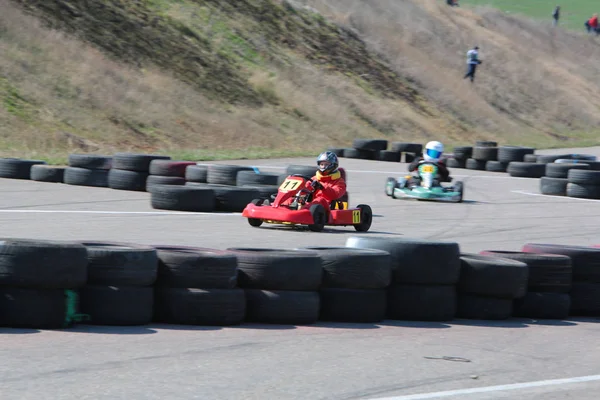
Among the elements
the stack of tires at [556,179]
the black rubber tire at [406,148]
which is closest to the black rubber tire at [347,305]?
the stack of tires at [556,179]

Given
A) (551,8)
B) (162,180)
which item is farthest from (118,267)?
(551,8)

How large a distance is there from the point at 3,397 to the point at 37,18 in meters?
27.0

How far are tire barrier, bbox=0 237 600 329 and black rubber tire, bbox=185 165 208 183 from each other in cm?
949

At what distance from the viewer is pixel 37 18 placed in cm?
3053

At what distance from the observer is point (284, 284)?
7.61 meters

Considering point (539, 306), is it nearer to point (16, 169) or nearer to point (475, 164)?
point (16, 169)

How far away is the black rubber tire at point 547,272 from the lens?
8.78 meters

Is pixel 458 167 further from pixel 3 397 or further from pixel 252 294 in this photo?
pixel 3 397

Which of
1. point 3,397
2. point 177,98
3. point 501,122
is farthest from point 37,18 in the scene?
point 3,397

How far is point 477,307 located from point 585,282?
126 cm

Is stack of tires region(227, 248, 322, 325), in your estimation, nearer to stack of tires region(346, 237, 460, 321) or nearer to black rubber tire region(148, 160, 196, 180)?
stack of tires region(346, 237, 460, 321)

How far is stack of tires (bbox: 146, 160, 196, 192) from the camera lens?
1772 centimetres

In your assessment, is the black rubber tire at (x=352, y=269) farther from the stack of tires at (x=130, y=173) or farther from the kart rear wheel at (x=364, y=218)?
the stack of tires at (x=130, y=173)

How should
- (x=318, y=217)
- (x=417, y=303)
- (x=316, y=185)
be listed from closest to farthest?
(x=417, y=303)
(x=318, y=217)
(x=316, y=185)
